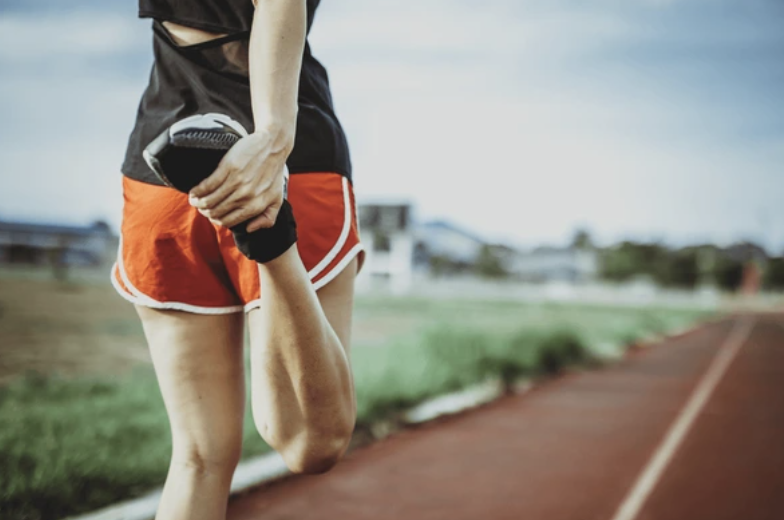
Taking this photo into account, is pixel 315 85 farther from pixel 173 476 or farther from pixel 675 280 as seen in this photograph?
pixel 675 280

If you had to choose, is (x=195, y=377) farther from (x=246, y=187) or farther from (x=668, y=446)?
(x=668, y=446)

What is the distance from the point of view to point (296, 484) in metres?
3.66

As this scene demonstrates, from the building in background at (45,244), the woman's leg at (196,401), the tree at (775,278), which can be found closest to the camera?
the woman's leg at (196,401)

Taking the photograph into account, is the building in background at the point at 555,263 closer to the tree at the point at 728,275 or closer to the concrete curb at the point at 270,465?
the tree at the point at 728,275

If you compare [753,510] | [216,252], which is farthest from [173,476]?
[753,510]

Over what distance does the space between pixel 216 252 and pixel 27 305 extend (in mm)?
13952

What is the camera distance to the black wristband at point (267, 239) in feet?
3.73

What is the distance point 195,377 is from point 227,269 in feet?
0.79

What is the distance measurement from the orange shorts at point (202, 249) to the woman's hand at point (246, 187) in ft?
0.83

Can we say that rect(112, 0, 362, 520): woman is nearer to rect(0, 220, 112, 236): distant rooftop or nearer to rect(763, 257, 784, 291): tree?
rect(0, 220, 112, 236): distant rooftop

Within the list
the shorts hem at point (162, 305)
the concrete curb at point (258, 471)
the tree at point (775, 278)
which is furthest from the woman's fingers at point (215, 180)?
the tree at point (775, 278)

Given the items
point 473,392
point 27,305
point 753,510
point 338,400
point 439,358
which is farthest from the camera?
point 27,305

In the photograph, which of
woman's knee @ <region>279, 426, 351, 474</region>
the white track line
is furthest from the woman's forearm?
the white track line

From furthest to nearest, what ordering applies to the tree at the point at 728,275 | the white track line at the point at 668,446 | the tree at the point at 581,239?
the tree at the point at 581,239, the tree at the point at 728,275, the white track line at the point at 668,446
